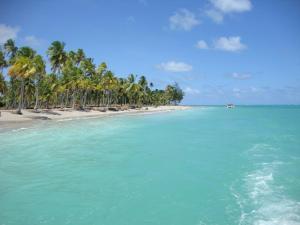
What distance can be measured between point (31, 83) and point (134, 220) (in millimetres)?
58366

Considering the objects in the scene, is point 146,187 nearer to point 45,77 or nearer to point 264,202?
point 264,202

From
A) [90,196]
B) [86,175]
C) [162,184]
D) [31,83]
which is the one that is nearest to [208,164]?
[162,184]

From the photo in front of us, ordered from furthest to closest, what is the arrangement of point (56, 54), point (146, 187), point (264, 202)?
point (56, 54) → point (146, 187) → point (264, 202)

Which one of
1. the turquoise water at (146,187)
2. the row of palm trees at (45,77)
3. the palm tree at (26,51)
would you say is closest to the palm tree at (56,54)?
the row of palm trees at (45,77)

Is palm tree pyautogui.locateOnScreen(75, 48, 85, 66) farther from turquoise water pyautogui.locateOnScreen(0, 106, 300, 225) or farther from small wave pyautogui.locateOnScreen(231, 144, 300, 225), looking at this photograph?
small wave pyautogui.locateOnScreen(231, 144, 300, 225)

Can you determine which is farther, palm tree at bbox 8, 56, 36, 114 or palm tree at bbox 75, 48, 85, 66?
palm tree at bbox 75, 48, 85, 66

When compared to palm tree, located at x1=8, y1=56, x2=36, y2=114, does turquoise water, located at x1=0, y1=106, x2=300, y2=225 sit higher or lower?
lower

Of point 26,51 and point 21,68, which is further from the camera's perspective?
point 26,51

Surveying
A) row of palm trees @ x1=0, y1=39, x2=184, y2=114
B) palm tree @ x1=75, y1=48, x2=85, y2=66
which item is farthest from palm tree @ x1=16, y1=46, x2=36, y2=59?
palm tree @ x1=75, y1=48, x2=85, y2=66

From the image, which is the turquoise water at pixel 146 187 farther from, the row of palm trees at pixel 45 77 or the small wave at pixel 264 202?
the row of palm trees at pixel 45 77

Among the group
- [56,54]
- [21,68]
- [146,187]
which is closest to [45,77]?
[56,54]

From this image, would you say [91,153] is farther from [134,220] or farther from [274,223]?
[274,223]

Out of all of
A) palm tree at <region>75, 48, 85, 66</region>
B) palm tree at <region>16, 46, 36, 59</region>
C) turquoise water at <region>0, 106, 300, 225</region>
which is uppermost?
palm tree at <region>75, 48, 85, 66</region>

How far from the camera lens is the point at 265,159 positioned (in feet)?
67.0
